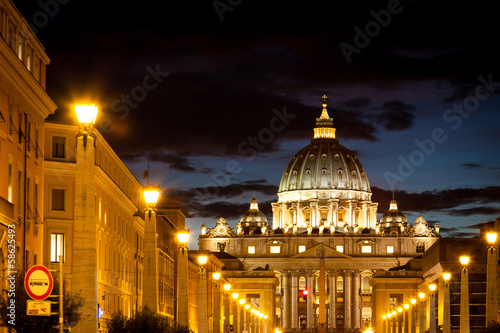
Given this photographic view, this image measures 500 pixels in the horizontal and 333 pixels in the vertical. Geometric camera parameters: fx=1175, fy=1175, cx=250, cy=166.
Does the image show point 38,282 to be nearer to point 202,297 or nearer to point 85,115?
point 85,115

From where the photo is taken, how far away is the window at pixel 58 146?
51.0m

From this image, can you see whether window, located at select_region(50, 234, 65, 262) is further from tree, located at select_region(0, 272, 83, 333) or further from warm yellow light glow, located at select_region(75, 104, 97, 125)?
warm yellow light glow, located at select_region(75, 104, 97, 125)

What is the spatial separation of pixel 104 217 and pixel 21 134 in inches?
857

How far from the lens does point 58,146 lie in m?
51.2

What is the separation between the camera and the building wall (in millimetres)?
50844

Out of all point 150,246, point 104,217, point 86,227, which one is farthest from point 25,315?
point 104,217

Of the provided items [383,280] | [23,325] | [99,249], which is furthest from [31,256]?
[383,280]

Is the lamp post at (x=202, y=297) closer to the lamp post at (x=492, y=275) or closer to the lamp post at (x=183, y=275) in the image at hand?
the lamp post at (x=183, y=275)

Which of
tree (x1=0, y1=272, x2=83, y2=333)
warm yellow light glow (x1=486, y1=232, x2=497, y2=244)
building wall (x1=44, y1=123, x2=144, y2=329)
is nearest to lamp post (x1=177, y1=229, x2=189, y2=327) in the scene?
building wall (x1=44, y1=123, x2=144, y2=329)

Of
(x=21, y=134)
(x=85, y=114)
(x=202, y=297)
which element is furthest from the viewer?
(x=202, y=297)

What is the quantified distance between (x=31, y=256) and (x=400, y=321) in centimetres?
9936

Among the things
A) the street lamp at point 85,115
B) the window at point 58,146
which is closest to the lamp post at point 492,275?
the window at point 58,146

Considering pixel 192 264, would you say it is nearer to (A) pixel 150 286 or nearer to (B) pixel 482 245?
(B) pixel 482 245

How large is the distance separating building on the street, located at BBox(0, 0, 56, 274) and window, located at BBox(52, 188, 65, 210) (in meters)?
9.54
